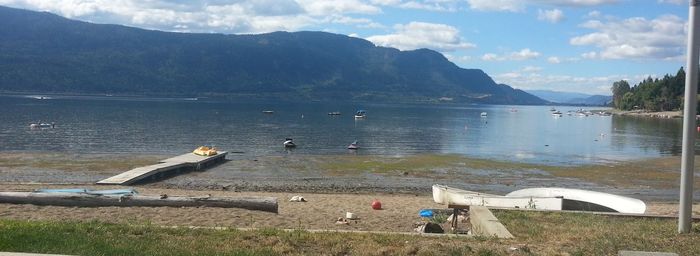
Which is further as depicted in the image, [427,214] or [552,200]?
[552,200]

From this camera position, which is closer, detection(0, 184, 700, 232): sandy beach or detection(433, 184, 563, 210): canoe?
detection(0, 184, 700, 232): sandy beach

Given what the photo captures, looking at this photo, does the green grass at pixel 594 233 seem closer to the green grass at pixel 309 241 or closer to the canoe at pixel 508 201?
the green grass at pixel 309 241

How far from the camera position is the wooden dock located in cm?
2983

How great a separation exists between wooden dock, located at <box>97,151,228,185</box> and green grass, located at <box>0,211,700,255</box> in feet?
61.8

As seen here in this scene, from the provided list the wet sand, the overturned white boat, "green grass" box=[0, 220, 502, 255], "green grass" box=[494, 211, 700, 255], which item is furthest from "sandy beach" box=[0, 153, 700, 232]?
"green grass" box=[494, 211, 700, 255]

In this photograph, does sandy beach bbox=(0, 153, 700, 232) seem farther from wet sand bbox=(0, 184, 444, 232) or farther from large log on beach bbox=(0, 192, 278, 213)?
large log on beach bbox=(0, 192, 278, 213)

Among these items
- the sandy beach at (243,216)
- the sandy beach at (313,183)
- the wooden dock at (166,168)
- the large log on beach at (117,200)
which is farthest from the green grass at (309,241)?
the wooden dock at (166,168)

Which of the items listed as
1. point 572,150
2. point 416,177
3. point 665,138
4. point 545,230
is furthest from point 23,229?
point 665,138

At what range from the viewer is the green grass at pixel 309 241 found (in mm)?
9156

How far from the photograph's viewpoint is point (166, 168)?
34969 millimetres

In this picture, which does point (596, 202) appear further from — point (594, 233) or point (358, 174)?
point (358, 174)

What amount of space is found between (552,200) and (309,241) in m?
13.1

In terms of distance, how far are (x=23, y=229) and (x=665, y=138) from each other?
84.6 meters

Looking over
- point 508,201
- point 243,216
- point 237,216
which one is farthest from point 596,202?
point 237,216
